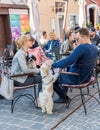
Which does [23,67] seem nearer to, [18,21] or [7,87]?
[7,87]

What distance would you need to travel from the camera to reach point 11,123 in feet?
14.6

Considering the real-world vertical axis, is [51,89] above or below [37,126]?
above

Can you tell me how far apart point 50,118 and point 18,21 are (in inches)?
366

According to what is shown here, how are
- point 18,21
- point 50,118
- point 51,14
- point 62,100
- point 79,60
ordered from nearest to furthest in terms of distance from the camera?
point 50,118
point 79,60
point 62,100
point 18,21
point 51,14

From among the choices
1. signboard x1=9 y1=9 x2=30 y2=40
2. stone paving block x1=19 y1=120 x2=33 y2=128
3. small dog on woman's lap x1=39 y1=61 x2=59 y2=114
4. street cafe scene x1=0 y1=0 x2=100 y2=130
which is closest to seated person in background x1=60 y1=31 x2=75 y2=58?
street cafe scene x1=0 y1=0 x2=100 y2=130

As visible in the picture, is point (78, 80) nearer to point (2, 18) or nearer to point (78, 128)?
→ point (78, 128)

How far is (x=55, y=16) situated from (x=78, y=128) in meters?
12.9

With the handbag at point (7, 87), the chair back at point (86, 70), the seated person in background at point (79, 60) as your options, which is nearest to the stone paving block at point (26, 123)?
the handbag at point (7, 87)

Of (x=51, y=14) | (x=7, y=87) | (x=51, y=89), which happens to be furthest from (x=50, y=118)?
(x=51, y=14)

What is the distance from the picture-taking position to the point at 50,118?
4547 millimetres

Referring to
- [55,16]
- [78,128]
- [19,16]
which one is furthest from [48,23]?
[78,128]

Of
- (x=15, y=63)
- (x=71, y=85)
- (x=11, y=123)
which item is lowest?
(x=11, y=123)

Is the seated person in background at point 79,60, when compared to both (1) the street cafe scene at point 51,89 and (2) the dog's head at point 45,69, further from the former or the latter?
(2) the dog's head at point 45,69

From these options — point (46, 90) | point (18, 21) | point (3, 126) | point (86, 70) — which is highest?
point (18, 21)
